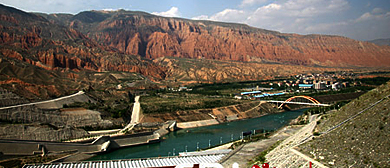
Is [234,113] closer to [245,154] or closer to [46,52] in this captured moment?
[245,154]

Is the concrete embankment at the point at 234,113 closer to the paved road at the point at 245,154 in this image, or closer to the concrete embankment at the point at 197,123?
the concrete embankment at the point at 197,123

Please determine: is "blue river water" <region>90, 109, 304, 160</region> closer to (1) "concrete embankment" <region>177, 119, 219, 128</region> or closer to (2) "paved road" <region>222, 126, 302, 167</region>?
(1) "concrete embankment" <region>177, 119, 219, 128</region>

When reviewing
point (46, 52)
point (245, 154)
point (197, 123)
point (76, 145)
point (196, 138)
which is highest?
point (46, 52)

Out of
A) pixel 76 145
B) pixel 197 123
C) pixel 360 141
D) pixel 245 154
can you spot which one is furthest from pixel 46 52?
pixel 360 141

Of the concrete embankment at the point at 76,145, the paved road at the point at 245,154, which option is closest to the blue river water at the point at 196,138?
the concrete embankment at the point at 76,145

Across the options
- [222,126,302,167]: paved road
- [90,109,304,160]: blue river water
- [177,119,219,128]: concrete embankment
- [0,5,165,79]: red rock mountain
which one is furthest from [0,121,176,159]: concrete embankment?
[0,5,165,79]: red rock mountain

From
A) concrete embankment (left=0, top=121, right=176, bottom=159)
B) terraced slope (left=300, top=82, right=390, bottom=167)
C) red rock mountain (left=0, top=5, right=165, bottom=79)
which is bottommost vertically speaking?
concrete embankment (left=0, top=121, right=176, bottom=159)

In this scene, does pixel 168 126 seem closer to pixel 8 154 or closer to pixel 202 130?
pixel 202 130

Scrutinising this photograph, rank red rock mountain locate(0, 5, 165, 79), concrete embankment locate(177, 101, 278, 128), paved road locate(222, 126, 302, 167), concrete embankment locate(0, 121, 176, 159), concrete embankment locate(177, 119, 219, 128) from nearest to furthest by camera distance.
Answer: paved road locate(222, 126, 302, 167) → concrete embankment locate(0, 121, 176, 159) → concrete embankment locate(177, 119, 219, 128) → concrete embankment locate(177, 101, 278, 128) → red rock mountain locate(0, 5, 165, 79)

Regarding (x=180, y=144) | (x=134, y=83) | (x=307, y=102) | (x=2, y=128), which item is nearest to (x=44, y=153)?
(x=2, y=128)
